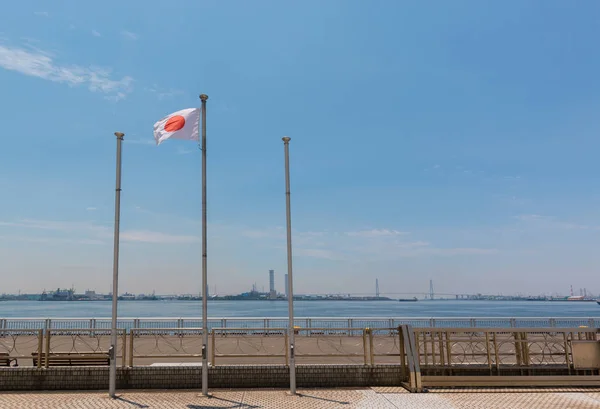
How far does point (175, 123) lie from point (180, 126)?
142 millimetres

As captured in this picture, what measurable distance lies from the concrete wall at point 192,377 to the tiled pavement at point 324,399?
0.36m

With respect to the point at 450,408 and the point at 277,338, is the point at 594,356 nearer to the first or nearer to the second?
the point at 450,408

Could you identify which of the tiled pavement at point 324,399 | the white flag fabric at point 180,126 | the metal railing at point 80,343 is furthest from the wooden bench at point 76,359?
the white flag fabric at point 180,126

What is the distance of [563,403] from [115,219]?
941 centimetres

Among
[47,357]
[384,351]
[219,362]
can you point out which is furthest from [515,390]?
[47,357]

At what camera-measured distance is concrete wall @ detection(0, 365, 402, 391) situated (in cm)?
982

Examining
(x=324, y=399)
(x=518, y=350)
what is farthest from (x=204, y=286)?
(x=518, y=350)

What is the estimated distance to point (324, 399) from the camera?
898 centimetres

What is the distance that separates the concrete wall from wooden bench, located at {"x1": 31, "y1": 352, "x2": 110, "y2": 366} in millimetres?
344

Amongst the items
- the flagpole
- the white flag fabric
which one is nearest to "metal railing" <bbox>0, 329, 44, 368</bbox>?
the flagpole

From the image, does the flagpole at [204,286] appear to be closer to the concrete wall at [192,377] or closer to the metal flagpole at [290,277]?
the concrete wall at [192,377]

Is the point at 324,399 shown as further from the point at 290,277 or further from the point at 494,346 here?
the point at 494,346

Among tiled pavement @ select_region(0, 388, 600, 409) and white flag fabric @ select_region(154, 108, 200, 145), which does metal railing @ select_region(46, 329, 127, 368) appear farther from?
white flag fabric @ select_region(154, 108, 200, 145)

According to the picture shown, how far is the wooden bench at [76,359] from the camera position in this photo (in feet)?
33.4
